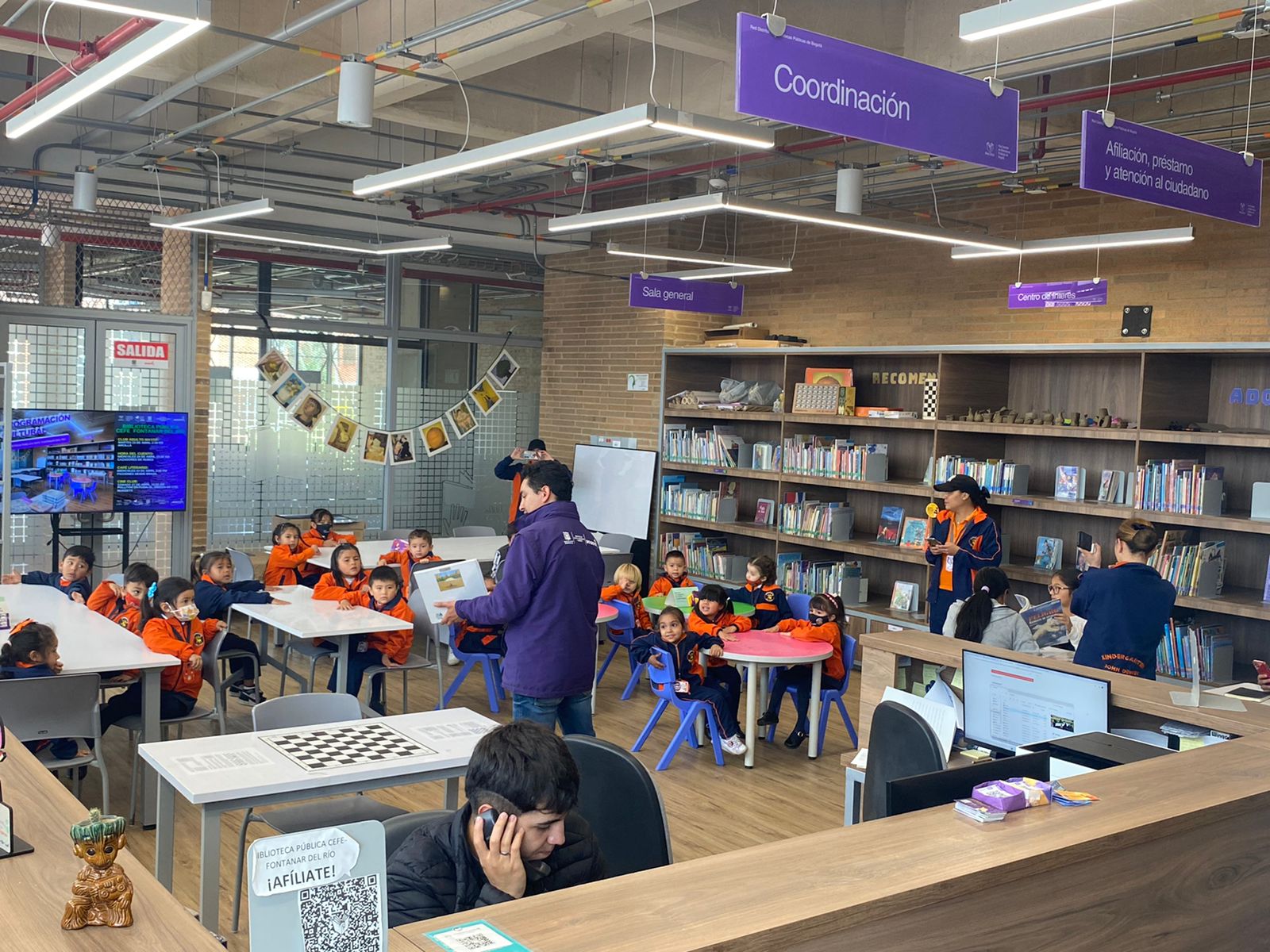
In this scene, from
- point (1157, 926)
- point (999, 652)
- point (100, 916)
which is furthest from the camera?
point (999, 652)

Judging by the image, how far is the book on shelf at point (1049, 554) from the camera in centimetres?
839

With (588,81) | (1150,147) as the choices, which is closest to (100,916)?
(1150,147)

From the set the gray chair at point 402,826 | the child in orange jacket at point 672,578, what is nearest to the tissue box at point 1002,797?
the gray chair at point 402,826

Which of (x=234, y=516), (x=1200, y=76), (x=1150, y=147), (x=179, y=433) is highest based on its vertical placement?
(x=1200, y=76)

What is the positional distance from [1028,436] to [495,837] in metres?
7.40

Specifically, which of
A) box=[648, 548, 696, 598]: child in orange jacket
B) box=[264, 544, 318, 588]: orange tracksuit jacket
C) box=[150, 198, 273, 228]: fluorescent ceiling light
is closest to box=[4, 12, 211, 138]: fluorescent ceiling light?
box=[150, 198, 273, 228]: fluorescent ceiling light

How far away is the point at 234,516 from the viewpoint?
10.8 metres

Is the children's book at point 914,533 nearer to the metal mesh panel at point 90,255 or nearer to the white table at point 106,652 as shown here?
the white table at point 106,652

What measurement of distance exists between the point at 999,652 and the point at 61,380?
8487 mm

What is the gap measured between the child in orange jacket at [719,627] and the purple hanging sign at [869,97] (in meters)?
3.36

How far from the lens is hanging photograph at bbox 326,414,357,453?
1134cm

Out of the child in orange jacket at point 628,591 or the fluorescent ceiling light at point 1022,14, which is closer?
the fluorescent ceiling light at point 1022,14

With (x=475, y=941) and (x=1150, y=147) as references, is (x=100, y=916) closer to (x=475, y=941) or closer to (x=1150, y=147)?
(x=475, y=941)

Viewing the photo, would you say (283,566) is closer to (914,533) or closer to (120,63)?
(914,533)
